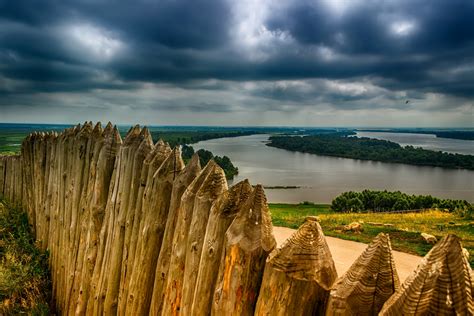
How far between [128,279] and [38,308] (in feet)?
6.45

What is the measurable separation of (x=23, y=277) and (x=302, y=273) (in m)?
4.83

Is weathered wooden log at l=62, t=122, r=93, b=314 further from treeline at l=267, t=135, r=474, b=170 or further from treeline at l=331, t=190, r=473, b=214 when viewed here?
treeline at l=267, t=135, r=474, b=170

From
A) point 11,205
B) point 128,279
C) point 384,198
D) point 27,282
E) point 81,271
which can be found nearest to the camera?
point 128,279

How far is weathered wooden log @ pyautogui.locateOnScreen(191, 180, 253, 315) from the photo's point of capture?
8.11 ft

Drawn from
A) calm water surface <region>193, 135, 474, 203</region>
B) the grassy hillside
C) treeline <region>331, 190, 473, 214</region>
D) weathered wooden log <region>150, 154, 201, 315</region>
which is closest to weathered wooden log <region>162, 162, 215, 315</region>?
weathered wooden log <region>150, 154, 201, 315</region>

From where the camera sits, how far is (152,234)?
3.27 m

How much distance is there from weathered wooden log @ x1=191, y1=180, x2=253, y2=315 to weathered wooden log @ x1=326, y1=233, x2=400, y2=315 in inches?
37.5

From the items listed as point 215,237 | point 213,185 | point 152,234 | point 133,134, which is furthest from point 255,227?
point 133,134

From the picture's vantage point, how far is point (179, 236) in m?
2.90

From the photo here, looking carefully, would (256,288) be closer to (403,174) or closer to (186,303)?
(186,303)

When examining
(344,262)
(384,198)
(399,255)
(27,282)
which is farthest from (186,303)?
(384,198)

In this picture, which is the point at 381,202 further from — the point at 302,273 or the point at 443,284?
the point at 443,284

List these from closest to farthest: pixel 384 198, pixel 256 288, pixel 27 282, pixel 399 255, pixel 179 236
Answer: pixel 256 288
pixel 179 236
pixel 27 282
pixel 399 255
pixel 384 198

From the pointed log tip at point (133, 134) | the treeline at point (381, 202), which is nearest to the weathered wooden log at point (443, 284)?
the pointed log tip at point (133, 134)
